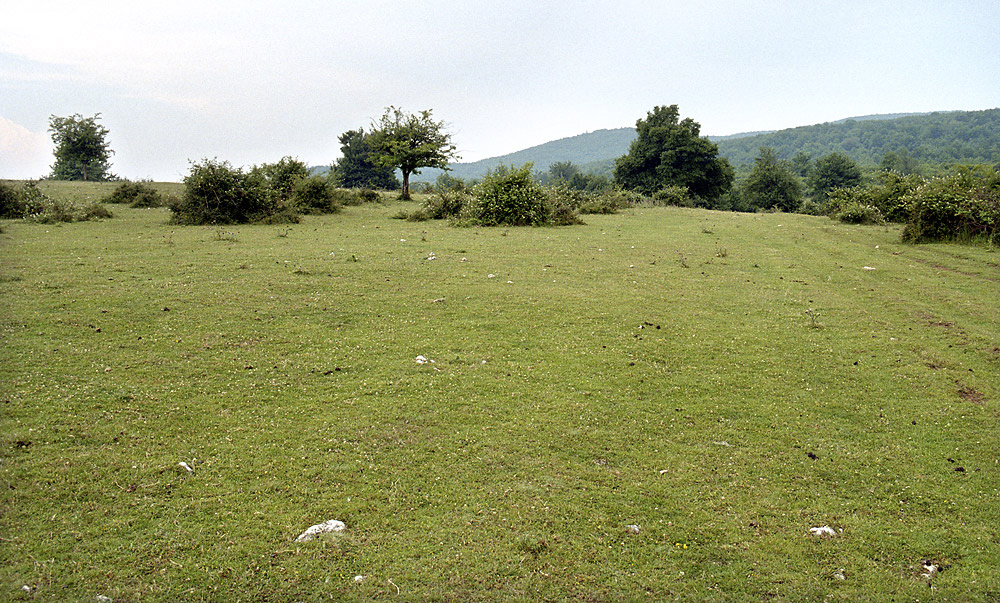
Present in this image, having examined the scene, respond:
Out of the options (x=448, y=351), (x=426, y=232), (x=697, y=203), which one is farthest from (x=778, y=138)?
(x=448, y=351)

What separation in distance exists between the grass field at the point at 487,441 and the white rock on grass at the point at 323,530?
0.29ft

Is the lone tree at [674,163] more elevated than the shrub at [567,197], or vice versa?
the lone tree at [674,163]

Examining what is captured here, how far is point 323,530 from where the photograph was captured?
15.4 feet

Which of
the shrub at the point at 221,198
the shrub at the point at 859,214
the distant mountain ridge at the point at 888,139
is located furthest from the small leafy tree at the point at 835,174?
the shrub at the point at 221,198

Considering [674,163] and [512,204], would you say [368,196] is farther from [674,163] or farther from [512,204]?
[674,163]

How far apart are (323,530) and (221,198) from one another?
25.9 m

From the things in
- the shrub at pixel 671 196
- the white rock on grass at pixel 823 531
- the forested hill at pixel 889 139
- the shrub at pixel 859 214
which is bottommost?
the white rock on grass at pixel 823 531

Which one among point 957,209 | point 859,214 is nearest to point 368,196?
point 859,214

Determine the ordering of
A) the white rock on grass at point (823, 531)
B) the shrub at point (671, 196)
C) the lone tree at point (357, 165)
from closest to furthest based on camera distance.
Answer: the white rock on grass at point (823, 531), the shrub at point (671, 196), the lone tree at point (357, 165)

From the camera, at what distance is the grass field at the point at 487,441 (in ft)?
14.3

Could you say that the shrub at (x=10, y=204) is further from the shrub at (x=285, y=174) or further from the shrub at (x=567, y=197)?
the shrub at (x=567, y=197)

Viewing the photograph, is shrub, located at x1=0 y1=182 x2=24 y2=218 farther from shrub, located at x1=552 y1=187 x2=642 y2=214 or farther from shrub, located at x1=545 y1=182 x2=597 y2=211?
shrub, located at x1=552 y1=187 x2=642 y2=214

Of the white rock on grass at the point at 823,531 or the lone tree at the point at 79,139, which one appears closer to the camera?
the white rock on grass at the point at 823,531

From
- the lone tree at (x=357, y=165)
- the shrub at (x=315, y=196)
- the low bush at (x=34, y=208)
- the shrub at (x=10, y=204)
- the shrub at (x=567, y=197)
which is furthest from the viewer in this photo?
the lone tree at (x=357, y=165)
